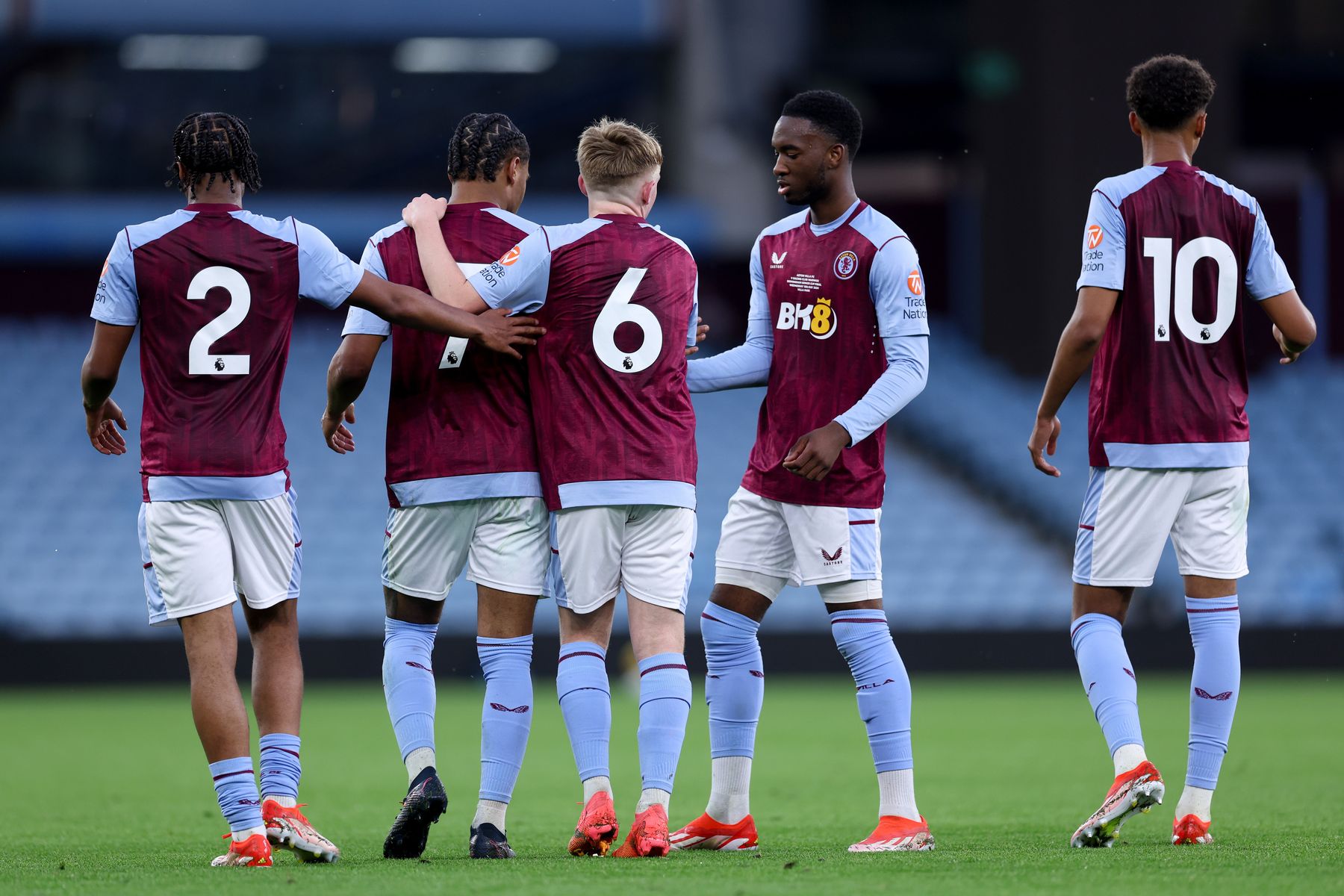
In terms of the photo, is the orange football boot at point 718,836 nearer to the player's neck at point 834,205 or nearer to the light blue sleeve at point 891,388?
the light blue sleeve at point 891,388

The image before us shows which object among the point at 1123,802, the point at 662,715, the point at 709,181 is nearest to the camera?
the point at 1123,802

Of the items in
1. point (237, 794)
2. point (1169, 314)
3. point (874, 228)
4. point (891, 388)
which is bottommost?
point (237, 794)

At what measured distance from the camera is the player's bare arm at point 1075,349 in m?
4.79

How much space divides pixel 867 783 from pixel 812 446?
3080mm

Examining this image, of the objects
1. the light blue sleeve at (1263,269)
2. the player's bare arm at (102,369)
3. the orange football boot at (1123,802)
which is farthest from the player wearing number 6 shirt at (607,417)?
the light blue sleeve at (1263,269)

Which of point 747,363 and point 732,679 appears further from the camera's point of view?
point 747,363

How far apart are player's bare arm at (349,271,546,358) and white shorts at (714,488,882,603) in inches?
33.6

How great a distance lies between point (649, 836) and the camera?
177 inches

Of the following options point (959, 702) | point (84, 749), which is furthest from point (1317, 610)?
point (84, 749)

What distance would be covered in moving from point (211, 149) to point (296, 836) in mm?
1940

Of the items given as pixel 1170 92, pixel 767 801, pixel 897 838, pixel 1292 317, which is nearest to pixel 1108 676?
pixel 897 838

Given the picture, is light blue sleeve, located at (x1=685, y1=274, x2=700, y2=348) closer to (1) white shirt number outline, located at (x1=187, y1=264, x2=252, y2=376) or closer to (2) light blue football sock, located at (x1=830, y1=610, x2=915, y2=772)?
(2) light blue football sock, located at (x1=830, y1=610, x2=915, y2=772)

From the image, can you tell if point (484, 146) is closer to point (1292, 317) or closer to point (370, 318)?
point (370, 318)

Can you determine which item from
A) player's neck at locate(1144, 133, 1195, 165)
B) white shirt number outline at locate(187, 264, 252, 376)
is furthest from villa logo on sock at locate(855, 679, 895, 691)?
white shirt number outline at locate(187, 264, 252, 376)
